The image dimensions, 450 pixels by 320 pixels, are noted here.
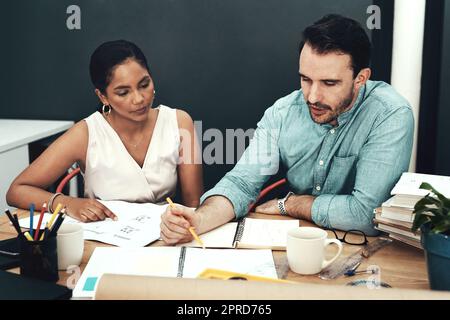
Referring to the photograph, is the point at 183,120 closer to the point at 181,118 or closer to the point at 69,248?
the point at 181,118

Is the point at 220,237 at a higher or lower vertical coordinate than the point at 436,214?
lower

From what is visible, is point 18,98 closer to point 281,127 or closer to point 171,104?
point 171,104

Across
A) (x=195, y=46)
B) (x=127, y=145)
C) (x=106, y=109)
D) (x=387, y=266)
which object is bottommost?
(x=387, y=266)

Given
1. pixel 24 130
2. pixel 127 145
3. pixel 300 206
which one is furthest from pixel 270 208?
pixel 24 130

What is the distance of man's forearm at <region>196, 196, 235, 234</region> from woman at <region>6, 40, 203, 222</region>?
0.50m

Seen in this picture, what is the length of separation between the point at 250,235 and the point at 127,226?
33 centimetres

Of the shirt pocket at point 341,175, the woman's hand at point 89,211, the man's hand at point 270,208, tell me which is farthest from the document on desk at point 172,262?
the shirt pocket at point 341,175

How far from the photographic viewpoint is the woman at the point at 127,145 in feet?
6.63

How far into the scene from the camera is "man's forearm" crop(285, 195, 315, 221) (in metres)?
1.51

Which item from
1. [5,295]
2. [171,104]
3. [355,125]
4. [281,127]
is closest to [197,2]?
[171,104]

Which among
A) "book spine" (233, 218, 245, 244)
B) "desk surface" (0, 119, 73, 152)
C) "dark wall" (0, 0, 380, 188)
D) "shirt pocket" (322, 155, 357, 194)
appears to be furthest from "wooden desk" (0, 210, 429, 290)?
"dark wall" (0, 0, 380, 188)

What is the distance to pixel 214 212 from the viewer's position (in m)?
1.44

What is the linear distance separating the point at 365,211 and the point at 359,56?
0.59 meters

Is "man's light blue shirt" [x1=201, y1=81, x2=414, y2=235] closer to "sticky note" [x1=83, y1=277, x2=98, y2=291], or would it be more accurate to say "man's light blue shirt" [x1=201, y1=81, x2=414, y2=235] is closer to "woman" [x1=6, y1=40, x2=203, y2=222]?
"woman" [x1=6, y1=40, x2=203, y2=222]
